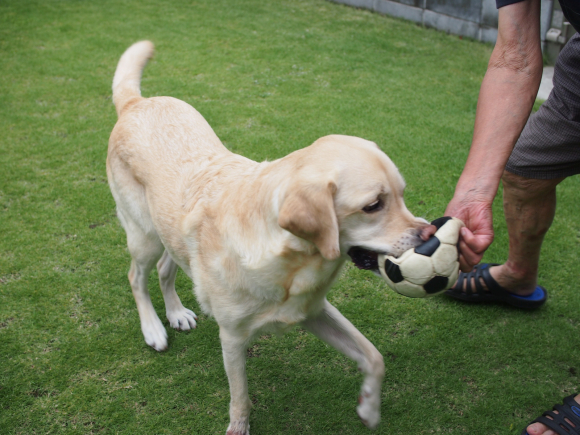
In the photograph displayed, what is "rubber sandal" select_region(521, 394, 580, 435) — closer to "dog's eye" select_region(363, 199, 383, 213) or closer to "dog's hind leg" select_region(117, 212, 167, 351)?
"dog's eye" select_region(363, 199, 383, 213)

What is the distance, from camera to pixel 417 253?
7.13 ft

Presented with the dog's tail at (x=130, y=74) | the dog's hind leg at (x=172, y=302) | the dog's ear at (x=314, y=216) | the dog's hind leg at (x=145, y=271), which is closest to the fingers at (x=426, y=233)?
the dog's ear at (x=314, y=216)

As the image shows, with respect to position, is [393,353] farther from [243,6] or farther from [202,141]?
[243,6]

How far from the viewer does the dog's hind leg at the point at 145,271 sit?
3.40 m

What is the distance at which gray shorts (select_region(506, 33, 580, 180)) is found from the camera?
9.27 feet

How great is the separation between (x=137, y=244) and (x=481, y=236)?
2.17 meters

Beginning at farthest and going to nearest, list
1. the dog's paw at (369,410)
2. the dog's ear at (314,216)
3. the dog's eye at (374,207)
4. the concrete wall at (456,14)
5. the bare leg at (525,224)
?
the concrete wall at (456,14), the bare leg at (525,224), the dog's paw at (369,410), the dog's eye at (374,207), the dog's ear at (314,216)

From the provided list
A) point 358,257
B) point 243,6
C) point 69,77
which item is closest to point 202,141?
point 358,257

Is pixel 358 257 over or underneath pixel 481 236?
underneath

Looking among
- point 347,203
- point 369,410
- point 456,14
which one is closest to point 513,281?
point 369,410

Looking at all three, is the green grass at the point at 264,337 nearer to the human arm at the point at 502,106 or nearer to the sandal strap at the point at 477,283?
the sandal strap at the point at 477,283

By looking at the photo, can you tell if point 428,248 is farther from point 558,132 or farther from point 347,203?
point 558,132

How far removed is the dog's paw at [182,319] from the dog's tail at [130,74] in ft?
5.01

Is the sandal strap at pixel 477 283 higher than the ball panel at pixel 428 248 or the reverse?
the reverse
